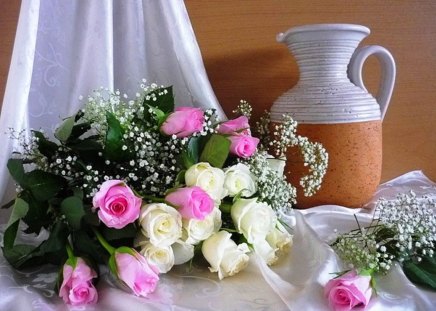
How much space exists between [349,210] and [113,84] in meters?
0.57

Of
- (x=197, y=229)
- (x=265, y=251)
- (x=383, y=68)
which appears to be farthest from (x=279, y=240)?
(x=383, y=68)

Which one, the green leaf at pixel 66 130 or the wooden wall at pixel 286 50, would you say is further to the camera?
the wooden wall at pixel 286 50

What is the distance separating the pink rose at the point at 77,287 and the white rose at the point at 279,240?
285 millimetres

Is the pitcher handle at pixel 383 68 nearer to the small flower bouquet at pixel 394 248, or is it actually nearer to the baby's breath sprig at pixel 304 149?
the baby's breath sprig at pixel 304 149

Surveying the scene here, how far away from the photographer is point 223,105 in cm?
99

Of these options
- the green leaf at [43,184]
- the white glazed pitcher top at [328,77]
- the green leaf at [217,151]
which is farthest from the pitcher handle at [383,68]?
the green leaf at [43,184]

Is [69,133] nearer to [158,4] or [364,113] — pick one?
[158,4]

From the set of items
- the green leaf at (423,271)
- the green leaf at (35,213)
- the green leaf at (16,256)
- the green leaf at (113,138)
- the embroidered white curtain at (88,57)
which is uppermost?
the embroidered white curtain at (88,57)

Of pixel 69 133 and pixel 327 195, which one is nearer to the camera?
pixel 69 133

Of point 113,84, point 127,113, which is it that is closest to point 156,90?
point 127,113

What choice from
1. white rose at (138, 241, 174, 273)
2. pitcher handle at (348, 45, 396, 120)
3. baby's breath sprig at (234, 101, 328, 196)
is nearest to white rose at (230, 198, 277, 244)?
white rose at (138, 241, 174, 273)

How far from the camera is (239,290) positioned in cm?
54

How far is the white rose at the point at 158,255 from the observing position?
53 centimetres

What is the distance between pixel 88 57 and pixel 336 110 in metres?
0.52
